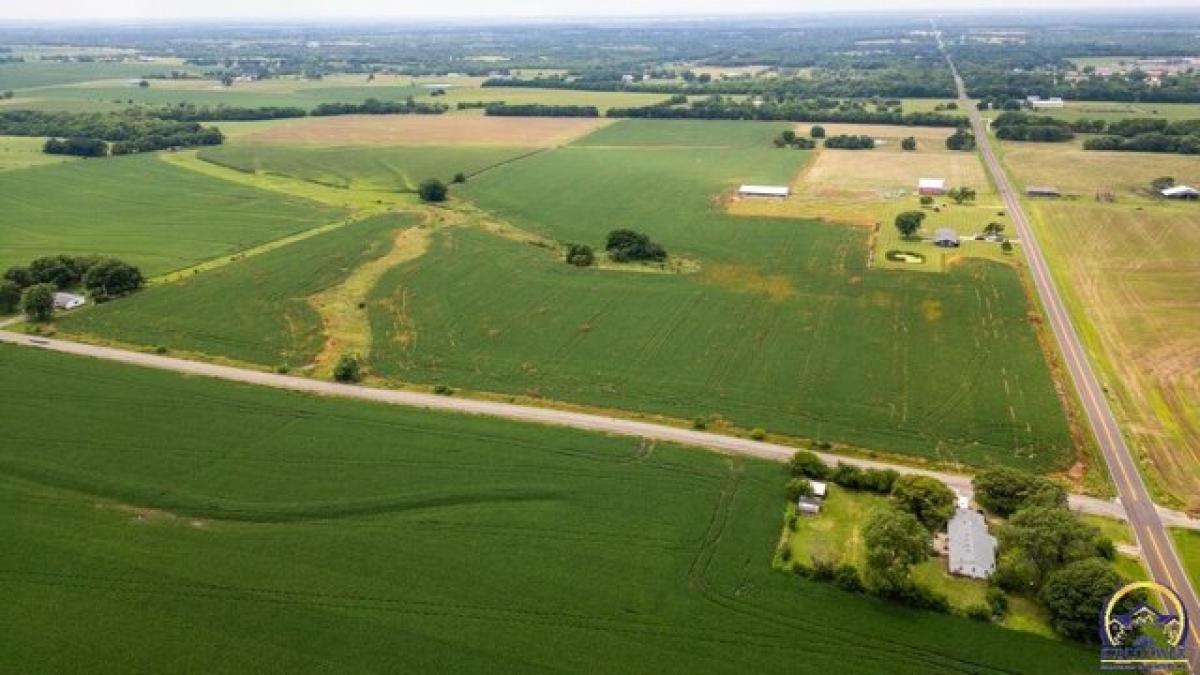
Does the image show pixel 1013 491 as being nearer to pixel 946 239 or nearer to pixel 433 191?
pixel 946 239

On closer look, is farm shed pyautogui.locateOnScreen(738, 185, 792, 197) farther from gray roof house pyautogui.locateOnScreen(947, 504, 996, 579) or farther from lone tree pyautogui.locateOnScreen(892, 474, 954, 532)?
gray roof house pyautogui.locateOnScreen(947, 504, 996, 579)

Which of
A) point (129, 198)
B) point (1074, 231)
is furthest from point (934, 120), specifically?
point (129, 198)

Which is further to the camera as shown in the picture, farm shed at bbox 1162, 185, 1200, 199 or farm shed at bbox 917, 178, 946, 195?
farm shed at bbox 917, 178, 946, 195

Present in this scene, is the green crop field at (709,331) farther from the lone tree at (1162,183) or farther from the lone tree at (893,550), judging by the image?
the lone tree at (1162,183)

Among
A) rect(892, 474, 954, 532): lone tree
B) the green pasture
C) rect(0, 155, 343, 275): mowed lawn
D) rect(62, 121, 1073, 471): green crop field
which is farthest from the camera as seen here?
rect(0, 155, 343, 275): mowed lawn

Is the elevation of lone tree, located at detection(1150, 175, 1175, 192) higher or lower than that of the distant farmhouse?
higher

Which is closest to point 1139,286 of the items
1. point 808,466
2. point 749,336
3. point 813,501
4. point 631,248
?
point 749,336

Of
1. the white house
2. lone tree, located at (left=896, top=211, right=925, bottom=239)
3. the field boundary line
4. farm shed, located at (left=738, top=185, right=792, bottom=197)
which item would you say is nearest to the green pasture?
the white house

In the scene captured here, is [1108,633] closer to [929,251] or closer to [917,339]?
[917,339]
